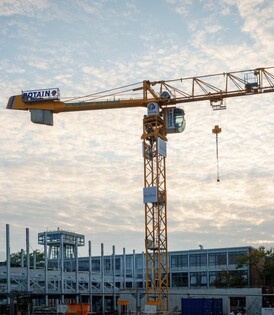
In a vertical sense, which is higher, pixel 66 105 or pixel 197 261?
pixel 66 105

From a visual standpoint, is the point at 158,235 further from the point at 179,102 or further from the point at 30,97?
the point at 30,97

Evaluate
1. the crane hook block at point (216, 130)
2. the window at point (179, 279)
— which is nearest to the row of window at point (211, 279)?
the window at point (179, 279)

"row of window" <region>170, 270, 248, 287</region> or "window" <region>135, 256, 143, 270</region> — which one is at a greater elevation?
"window" <region>135, 256, 143, 270</region>

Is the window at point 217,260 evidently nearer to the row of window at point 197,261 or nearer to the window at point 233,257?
the row of window at point 197,261

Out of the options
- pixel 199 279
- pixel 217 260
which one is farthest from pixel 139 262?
pixel 217 260

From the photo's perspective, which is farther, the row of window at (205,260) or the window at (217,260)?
the window at (217,260)

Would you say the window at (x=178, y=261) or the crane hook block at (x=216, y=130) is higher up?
the crane hook block at (x=216, y=130)

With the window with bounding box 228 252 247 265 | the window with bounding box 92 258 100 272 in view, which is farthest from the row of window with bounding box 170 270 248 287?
the window with bounding box 92 258 100 272

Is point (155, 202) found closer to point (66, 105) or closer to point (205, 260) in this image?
point (66, 105)

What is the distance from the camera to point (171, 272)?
4587 inches

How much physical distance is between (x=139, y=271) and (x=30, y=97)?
184ft

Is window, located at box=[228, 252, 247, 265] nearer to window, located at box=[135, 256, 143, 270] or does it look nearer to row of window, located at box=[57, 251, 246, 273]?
row of window, located at box=[57, 251, 246, 273]

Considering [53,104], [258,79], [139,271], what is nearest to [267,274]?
[139,271]

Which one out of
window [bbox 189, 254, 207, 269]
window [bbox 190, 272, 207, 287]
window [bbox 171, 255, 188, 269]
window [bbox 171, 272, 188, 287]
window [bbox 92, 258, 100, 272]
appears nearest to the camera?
window [bbox 190, 272, 207, 287]
